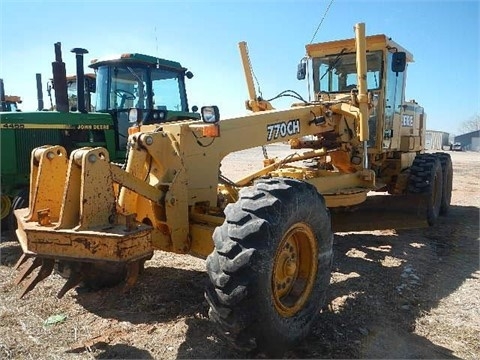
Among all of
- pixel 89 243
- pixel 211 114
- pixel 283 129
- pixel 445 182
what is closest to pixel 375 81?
pixel 283 129

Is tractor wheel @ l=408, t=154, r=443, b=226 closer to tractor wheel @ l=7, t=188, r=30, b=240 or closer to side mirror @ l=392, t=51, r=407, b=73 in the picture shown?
side mirror @ l=392, t=51, r=407, b=73

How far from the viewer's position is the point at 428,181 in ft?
24.1

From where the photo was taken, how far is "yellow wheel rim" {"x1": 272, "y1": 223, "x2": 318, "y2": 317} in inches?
134

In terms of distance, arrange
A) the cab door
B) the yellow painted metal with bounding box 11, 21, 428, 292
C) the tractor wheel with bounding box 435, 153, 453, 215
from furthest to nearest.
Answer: the tractor wheel with bounding box 435, 153, 453, 215
the cab door
the yellow painted metal with bounding box 11, 21, 428, 292

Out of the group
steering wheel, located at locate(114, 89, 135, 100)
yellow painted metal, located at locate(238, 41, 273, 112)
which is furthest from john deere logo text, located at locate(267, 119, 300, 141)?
steering wheel, located at locate(114, 89, 135, 100)

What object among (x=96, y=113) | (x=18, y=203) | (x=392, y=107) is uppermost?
(x=392, y=107)

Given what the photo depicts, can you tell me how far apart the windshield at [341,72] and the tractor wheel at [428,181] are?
166 cm

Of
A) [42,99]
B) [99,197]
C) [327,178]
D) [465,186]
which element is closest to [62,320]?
[99,197]

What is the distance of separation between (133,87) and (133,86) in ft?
0.06

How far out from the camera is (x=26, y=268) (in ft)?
11.1

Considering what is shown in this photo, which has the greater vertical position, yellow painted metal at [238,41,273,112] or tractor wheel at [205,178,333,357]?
yellow painted metal at [238,41,273,112]

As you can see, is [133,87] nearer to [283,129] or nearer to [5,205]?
[5,205]

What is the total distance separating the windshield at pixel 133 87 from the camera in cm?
791

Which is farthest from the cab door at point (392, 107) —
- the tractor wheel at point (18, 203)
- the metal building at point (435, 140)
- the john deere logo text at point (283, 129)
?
the metal building at point (435, 140)
